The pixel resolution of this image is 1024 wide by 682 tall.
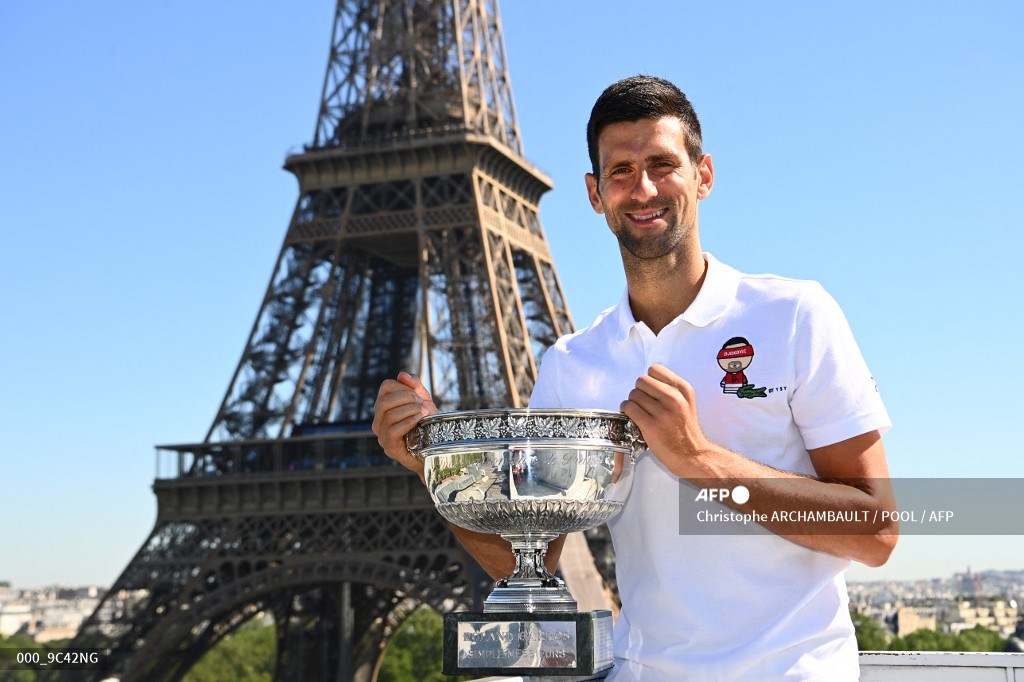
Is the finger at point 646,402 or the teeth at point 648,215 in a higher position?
the teeth at point 648,215

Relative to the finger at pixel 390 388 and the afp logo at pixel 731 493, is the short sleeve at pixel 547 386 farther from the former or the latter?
the afp logo at pixel 731 493

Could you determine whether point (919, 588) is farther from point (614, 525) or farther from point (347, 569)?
point (614, 525)

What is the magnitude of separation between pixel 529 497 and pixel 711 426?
0.51 metres

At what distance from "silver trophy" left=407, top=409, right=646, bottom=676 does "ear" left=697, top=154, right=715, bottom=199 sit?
0.70 metres

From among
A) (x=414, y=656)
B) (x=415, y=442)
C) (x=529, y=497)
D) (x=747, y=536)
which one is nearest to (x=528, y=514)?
(x=529, y=497)

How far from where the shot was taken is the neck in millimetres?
3127

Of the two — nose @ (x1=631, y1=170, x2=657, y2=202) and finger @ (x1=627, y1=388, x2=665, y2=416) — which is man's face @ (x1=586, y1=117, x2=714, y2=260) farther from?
finger @ (x1=627, y1=388, x2=665, y2=416)

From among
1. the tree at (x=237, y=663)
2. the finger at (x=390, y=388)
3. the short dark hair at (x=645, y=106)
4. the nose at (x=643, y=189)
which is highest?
the short dark hair at (x=645, y=106)

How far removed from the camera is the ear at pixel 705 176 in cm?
315

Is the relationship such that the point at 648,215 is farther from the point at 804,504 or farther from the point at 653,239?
the point at 804,504

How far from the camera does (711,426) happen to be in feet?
9.74

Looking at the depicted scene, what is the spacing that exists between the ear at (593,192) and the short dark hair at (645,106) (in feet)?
0.68

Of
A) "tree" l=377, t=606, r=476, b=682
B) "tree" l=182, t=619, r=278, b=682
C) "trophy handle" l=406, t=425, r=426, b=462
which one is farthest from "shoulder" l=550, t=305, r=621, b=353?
"tree" l=182, t=619, r=278, b=682

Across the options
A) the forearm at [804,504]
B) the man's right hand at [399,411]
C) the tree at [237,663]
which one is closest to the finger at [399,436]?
the man's right hand at [399,411]
